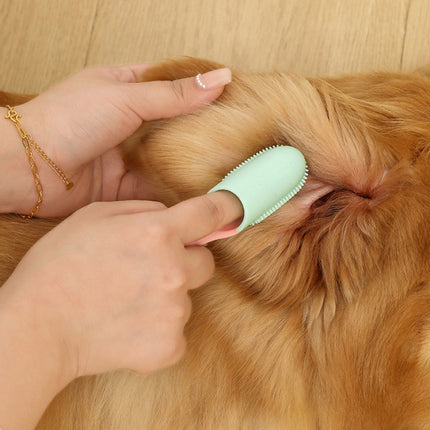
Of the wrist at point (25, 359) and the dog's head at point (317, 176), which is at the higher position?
the dog's head at point (317, 176)

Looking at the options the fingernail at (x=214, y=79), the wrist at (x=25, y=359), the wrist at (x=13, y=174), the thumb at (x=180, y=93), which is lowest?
the wrist at (x=25, y=359)

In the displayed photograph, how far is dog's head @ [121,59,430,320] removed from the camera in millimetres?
853

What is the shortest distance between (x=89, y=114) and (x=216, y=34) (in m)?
0.50

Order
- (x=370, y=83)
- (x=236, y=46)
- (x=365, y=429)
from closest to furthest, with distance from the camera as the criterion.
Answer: (x=365, y=429) < (x=370, y=83) < (x=236, y=46)

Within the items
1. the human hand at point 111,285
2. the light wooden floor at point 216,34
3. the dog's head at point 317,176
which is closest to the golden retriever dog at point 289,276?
the dog's head at point 317,176

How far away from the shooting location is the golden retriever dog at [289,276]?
0.85 m

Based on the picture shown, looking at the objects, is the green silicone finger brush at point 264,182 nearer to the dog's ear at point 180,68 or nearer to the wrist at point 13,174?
the dog's ear at point 180,68

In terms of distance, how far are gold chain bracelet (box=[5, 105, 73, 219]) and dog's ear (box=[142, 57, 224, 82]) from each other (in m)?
0.22

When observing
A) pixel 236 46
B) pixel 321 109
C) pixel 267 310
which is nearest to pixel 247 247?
pixel 267 310

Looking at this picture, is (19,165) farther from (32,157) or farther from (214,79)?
(214,79)

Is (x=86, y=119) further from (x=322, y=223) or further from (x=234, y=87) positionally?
(x=322, y=223)

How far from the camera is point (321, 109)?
2.88 ft

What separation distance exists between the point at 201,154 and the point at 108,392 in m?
0.40

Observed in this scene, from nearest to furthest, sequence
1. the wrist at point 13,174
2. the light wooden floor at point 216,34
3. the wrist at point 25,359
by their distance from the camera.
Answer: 1. the wrist at point 25,359
2. the wrist at point 13,174
3. the light wooden floor at point 216,34
